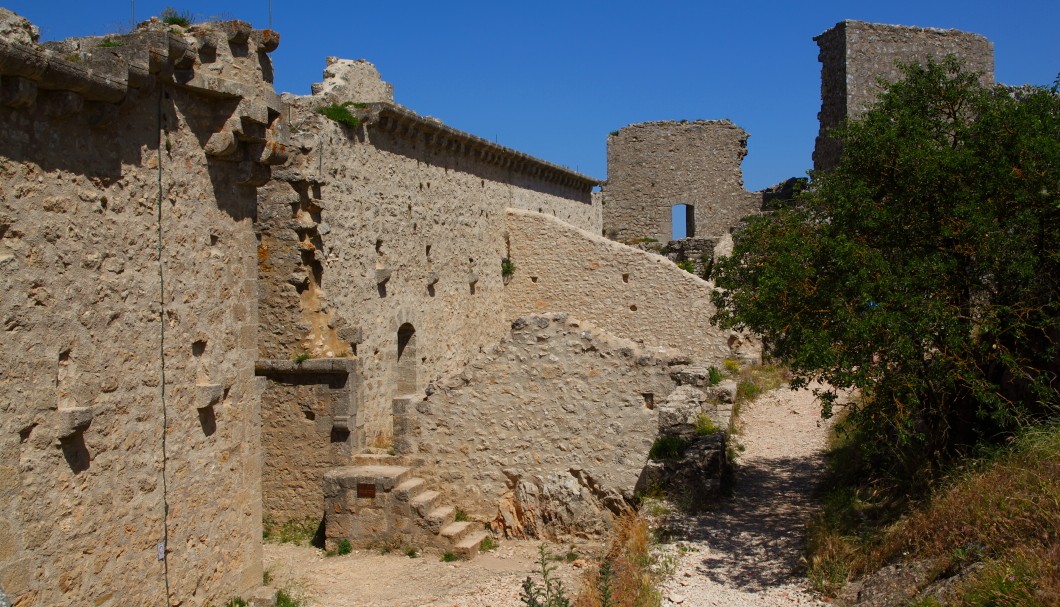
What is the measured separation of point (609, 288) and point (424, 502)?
920 centimetres

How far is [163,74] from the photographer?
681 cm

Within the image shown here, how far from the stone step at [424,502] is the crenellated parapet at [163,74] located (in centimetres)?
429

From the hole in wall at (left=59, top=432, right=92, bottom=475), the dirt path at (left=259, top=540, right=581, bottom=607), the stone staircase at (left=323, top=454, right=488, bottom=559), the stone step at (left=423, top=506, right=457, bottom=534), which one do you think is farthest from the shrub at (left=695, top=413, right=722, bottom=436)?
the hole in wall at (left=59, top=432, right=92, bottom=475)

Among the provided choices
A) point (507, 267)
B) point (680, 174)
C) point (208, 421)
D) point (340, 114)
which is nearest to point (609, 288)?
point (507, 267)

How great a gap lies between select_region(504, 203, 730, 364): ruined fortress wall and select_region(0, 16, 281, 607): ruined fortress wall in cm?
1104

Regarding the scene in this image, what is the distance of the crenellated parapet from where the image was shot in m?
5.54

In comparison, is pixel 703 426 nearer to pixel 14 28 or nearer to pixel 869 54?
pixel 14 28

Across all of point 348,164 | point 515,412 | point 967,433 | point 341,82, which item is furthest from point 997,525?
point 341,82

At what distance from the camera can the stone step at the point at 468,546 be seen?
10.2 meters

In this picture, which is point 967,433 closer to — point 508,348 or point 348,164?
point 508,348

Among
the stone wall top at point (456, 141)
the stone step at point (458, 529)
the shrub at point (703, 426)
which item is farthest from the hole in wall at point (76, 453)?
the stone wall top at point (456, 141)

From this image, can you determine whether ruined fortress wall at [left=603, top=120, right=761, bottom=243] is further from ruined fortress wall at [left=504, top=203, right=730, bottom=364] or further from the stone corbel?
the stone corbel

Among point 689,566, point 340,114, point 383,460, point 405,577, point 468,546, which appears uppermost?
point 340,114

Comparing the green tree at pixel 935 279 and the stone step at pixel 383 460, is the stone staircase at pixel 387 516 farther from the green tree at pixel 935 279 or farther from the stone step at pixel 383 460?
the green tree at pixel 935 279
